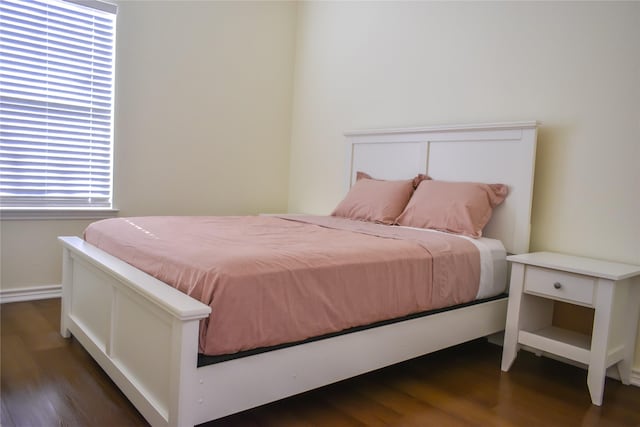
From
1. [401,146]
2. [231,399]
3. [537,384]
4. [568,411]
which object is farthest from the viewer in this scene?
[401,146]

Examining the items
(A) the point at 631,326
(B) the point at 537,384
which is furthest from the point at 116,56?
(A) the point at 631,326

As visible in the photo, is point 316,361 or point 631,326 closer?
point 316,361

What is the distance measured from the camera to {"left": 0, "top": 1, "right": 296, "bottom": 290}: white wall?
3453 mm

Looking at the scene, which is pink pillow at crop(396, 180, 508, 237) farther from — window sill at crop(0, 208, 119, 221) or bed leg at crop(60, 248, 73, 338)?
window sill at crop(0, 208, 119, 221)

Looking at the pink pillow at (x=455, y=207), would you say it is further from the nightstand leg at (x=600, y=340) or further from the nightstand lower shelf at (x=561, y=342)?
the nightstand leg at (x=600, y=340)

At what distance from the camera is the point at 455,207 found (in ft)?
9.18

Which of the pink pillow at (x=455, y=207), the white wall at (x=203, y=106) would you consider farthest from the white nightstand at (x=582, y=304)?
the white wall at (x=203, y=106)

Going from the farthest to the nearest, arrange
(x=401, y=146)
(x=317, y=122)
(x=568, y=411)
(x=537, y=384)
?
(x=317, y=122), (x=401, y=146), (x=537, y=384), (x=568, y=411)

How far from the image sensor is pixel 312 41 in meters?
4.42

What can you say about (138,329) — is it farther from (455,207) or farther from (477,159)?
(477,159)

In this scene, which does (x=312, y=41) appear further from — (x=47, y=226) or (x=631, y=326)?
(x=631, y=326)

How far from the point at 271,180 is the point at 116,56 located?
1.70 m

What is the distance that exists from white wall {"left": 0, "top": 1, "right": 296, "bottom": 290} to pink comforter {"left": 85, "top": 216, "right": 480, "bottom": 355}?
3.34 ft

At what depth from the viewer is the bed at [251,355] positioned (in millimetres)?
1479
